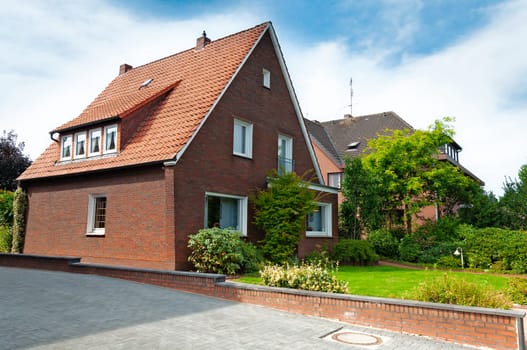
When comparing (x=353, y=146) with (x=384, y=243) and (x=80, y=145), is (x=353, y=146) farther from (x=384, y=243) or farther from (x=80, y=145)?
(x=80, y=145)

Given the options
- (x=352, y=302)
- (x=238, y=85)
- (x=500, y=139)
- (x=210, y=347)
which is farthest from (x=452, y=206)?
(x=210, y=347)

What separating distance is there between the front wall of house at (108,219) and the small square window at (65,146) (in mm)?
1057

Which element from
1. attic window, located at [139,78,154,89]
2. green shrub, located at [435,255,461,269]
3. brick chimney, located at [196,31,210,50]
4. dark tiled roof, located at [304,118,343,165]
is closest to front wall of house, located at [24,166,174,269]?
attic window, located at [139,78,154,89]

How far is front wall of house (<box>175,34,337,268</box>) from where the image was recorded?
46.1 feet

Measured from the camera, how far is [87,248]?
16.1 metres

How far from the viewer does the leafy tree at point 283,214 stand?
1575 cm

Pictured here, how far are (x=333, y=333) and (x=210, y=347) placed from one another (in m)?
2.37

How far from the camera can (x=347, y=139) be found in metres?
37.8

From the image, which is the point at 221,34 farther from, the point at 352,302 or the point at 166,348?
the point at 166,348

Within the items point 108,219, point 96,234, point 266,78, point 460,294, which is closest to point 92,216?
point 96,234

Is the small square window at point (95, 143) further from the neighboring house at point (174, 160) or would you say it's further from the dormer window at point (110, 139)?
the dormer window at point (110, 139)

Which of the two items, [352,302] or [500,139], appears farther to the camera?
[500,139]

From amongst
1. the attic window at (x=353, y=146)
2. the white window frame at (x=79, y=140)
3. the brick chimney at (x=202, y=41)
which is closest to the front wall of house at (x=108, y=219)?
the white window frame at (x=79, y=140)

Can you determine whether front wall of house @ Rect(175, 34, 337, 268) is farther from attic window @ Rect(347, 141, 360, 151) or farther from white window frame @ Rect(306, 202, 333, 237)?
attic window @ Rect(347, 141, 360, 151)
